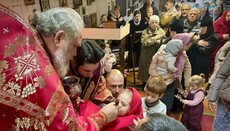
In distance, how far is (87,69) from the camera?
1339mm

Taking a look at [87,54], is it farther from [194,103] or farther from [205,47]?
[205,47]

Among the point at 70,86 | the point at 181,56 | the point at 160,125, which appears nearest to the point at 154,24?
the point at 181,56

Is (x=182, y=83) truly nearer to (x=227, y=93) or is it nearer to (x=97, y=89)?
(x=227, y=93)

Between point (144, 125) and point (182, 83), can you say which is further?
point (182, 83)

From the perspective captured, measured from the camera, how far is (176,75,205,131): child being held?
8.40 feet

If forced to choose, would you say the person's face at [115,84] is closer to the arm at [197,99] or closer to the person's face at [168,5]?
the arm at [197,99]

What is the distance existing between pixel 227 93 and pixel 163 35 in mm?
1667

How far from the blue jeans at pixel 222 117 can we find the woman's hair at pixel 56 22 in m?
1.57

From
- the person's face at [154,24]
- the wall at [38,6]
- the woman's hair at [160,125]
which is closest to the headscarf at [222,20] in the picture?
the person's face at [154,24]

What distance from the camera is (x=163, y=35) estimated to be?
348 cm

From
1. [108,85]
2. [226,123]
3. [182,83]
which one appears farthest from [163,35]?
[108,85]

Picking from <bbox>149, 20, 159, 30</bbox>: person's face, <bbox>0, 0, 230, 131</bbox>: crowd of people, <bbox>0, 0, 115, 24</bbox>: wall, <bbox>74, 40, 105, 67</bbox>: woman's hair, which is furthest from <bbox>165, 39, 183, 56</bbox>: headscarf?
<bbox>74, 40, 105, 67</bbox>: woman's hair

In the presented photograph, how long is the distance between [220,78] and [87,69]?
1208mm

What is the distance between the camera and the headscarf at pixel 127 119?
1.34 m
